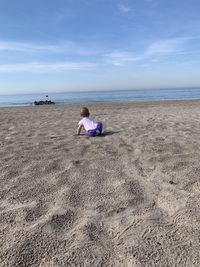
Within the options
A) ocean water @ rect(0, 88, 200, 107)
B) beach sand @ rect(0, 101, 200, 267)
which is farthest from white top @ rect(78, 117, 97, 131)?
ocean water @ rect(0, 88, 200, 107)

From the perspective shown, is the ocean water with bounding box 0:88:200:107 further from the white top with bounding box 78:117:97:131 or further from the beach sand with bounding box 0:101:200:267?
the beach sand with bounding box 0:101:200:267

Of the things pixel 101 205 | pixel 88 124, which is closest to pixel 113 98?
pixel 88 124

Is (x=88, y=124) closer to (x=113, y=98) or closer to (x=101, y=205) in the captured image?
(x=101, y=205)

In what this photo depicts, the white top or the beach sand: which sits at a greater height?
the white top

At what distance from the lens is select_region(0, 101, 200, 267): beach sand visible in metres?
2.99

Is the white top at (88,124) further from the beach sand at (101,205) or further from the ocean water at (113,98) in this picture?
the ocean water at (113,98)

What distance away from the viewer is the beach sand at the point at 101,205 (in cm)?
299

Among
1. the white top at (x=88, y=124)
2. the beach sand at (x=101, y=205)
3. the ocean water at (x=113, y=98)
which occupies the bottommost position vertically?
the ocean water at (x=113, y=98)

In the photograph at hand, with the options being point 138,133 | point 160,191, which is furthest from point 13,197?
point 138,133

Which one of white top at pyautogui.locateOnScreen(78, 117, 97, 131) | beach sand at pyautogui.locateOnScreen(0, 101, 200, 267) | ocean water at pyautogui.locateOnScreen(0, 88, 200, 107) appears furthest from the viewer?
ocean water at pyautogui.locateOnScreen(0, 88, 200, 107)

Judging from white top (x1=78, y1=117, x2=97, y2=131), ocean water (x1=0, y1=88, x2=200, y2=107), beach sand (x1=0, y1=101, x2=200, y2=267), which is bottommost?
ocean water (x1=0, y1=88, x2=200, y2=107)

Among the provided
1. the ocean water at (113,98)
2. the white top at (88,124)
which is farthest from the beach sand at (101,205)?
the ocean water at (113,98)

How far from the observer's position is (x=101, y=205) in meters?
4.05

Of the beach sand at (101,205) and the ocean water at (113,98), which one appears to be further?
the ocean water at (113,98)
